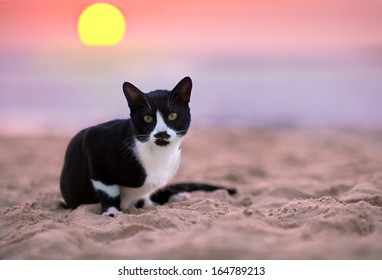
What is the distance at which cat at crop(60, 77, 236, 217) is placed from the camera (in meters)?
3.21

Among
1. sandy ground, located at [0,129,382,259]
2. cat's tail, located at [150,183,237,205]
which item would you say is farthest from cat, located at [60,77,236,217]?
cat's tail, located at [150,183,237,205]

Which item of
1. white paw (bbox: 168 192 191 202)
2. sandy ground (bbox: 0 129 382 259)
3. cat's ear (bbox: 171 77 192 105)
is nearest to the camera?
sandy ground (bbox: 0 129 382 259)

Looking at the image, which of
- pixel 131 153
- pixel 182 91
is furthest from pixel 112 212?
pixel 182 91

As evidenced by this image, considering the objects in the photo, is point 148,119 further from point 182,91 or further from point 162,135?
point 182,91

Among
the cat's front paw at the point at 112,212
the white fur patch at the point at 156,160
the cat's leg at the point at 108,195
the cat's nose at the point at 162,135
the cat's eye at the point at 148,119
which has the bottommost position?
the cat's front paw at the point at 112,212

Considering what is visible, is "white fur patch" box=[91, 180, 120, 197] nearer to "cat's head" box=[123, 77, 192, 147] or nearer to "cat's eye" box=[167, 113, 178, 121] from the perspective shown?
"cat's head" box=[123, 77, 192, 147]

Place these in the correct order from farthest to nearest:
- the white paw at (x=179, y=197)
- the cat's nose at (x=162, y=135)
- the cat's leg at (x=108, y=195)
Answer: the white paw at (x=179, y=197) → the cat's leg at (x=108, y=195) → the cat's nose at (x=162, y=135)

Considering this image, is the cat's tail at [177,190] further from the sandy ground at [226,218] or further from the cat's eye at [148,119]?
the cat's eye at [148,119]

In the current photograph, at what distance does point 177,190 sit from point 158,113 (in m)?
1.15

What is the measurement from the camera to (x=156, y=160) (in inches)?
133

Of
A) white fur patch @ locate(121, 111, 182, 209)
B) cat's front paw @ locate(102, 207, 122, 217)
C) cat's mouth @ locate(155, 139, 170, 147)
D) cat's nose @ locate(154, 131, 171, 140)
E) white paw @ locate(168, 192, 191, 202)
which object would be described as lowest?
white paw @ locate(168, 192, 191, 202)

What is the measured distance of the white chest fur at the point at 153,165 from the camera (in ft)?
10.9

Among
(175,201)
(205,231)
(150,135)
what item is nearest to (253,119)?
(175,201)

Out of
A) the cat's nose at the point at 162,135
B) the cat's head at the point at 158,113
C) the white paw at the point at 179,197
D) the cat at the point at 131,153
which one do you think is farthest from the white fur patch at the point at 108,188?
the white paw at the point at 179,197
